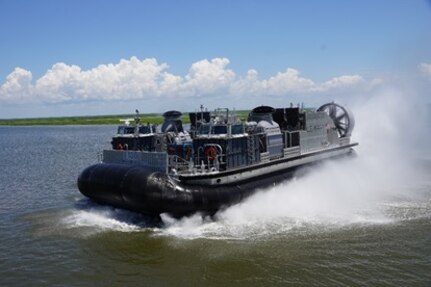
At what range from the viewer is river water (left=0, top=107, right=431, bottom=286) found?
31.4 feet

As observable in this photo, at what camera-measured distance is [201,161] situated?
14328mm

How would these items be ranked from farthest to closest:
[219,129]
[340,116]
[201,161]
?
[340,116] < [219,129] < [201,161]

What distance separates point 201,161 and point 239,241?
11.3 feet

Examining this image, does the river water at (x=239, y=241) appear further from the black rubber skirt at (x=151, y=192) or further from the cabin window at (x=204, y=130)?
the cabin window at (x=204, y=130)

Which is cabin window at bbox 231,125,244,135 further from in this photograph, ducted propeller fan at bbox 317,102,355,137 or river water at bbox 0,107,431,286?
ducted propeller fan at bbox 317,102,355,137

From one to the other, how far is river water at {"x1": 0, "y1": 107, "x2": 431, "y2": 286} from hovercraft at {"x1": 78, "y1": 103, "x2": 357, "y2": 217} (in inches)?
23.2

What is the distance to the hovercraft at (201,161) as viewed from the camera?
42.0ft

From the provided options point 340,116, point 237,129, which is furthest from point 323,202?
point 340,116


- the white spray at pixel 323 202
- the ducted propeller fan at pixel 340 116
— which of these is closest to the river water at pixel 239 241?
the white spray at pixel 323 202

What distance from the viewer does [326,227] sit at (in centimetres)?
1280

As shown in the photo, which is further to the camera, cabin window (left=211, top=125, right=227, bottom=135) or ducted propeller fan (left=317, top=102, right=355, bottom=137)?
ducted propeller fan (left=317, top=102, right=355, bottom=137)

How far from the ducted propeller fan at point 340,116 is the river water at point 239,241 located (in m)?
4.87

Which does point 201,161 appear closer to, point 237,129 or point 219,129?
point 219,129

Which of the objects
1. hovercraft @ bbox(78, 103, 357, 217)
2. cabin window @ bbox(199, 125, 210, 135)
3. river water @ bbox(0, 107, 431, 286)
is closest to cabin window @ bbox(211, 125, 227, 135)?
hovercraft @ bbox(78, 103, 357, 217)
